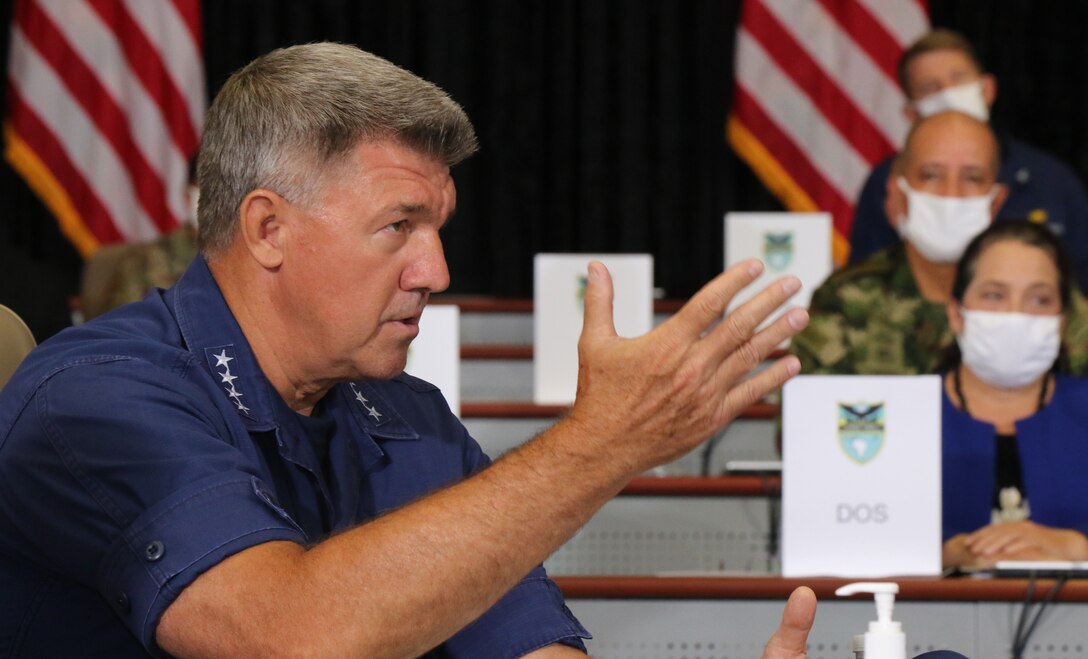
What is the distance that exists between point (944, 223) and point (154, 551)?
11.4 ft

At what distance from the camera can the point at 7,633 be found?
146 centimetres

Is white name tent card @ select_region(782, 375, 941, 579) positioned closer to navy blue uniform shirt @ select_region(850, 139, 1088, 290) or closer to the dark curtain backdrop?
navy blue uniform shirt @ select_region(850, 139, 1088, 290)

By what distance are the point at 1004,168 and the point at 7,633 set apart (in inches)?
174

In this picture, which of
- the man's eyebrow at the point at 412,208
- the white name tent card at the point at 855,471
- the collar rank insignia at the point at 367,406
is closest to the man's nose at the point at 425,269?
the man's eyebrow at the point at 412,208

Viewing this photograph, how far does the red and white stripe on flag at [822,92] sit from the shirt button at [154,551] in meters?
5.15

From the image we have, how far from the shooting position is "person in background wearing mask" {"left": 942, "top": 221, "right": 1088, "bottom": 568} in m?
3.15

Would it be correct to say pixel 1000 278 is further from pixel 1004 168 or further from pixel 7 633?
pixel 7 633

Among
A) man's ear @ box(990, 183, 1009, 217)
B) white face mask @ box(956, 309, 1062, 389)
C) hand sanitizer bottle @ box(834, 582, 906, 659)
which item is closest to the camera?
hand sanitizer bottle @ box(834, 582, 906, 659)

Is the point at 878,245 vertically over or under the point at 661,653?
over

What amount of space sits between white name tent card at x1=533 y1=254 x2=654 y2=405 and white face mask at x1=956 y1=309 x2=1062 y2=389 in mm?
1087

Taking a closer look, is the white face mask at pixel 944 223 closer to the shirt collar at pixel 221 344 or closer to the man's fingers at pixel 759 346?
the shirt collar at pixel 221 344

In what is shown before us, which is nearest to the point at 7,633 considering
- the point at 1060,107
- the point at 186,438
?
the point at 186,438

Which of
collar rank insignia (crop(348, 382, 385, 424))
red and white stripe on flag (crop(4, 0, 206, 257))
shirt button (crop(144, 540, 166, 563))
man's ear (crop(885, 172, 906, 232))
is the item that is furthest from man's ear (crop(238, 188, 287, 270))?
red and white stripe on flag (crop(4, 0, 206, 257))

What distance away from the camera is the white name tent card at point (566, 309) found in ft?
14.4
